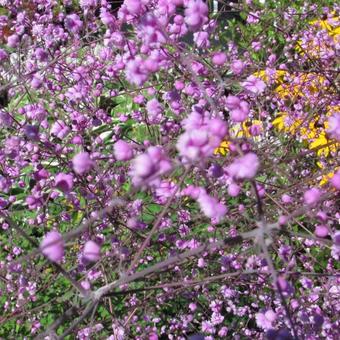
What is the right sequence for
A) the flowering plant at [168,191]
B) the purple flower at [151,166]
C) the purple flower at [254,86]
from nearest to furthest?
the purple flower at [151,166], the flowering plant at [168,191], the purple flower at [254,86]

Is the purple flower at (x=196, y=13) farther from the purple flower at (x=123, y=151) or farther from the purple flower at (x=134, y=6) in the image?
the purple flower at (x=123, y=151)

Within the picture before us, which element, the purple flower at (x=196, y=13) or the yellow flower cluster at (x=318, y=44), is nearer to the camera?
the purple flower at (x=196, y=13)

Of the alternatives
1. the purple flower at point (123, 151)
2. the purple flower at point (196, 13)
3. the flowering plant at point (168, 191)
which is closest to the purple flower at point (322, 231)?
the flowering plant at point (168, 191)

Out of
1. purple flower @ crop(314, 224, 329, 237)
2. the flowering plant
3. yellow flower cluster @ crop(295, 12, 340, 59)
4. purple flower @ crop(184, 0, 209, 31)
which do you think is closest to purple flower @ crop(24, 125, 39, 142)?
the flowering plant

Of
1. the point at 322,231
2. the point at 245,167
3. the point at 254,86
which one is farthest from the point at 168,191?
the point at 245,167

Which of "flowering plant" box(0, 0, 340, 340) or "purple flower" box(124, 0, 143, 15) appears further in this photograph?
"purple flower" box(124, 0, 143, 15)

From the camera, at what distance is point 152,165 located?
3.48 ft

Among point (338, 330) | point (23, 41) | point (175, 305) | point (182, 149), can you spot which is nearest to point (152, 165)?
point (182, 149)

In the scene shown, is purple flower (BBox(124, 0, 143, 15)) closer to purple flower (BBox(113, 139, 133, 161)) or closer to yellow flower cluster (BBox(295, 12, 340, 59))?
purple flower (BBox(113, 139, 133, 161))

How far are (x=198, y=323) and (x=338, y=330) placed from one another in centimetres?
101

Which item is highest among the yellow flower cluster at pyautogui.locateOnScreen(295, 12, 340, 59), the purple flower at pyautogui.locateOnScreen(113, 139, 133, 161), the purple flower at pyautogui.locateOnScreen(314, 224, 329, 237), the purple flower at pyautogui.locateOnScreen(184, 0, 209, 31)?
the purple flower at pyautogui.locateOnScreen(184, 0, 209, 31)

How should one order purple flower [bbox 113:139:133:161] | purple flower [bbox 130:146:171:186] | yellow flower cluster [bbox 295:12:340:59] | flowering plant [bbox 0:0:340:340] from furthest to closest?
1. yellow flower cluster [bbox 295:12:340:59]
2. flowering plant [bbox 0:0:340:340]
3. purple flower [bbox 113:139:133:161]
4. purple flower [bbox 130:146:171:186]

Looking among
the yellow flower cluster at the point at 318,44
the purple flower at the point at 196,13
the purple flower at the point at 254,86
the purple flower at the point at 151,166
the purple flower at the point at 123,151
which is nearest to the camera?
the purple flower at the point at 151,166

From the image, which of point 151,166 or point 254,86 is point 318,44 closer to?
point 254,86
